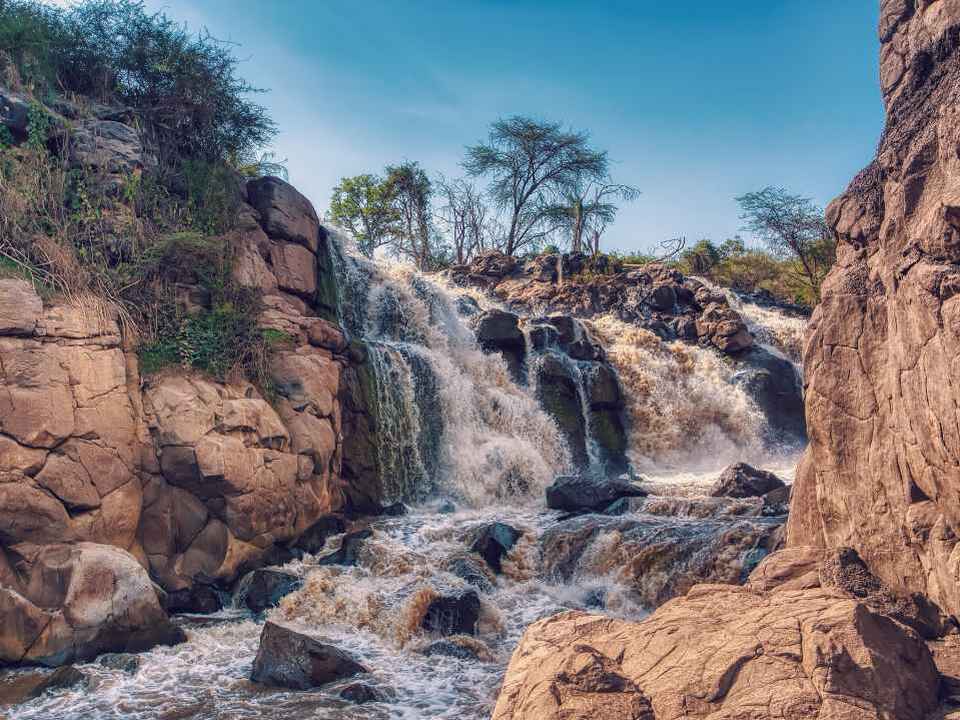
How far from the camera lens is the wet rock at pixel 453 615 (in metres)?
7.61

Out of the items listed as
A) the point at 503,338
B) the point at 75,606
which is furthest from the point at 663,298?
the point at 75,606

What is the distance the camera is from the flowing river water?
20.7ft

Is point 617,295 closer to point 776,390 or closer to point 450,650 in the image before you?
point 776,390

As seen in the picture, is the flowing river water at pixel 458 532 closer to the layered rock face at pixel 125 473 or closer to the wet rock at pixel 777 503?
the wet rock at pixel 777 503

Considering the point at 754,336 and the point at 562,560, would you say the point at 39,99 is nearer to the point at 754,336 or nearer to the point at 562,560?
the point at 562,560

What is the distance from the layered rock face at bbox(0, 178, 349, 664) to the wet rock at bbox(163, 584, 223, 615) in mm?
121

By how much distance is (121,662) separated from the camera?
6.75 metres

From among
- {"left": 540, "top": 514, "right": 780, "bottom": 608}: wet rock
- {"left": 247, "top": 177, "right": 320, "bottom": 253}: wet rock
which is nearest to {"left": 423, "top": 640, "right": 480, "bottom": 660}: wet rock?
{"left": 540, "top": 514, "right": 780, "bottom": 608}: wet rock

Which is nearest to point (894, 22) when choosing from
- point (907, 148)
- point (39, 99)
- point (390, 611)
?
point (907, 148)

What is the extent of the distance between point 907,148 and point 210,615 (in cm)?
815

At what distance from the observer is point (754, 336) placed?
2125 centimetres

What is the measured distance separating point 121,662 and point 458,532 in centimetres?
456

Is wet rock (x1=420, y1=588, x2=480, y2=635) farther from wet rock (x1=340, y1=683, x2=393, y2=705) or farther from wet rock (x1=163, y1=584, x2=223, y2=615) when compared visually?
wet rock (x1=163, y1=584, x2=223, y2=615)

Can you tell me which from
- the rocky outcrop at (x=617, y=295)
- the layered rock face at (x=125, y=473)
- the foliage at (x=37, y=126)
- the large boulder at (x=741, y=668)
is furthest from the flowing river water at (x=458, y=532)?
the foliage at (x=37, y=126)
